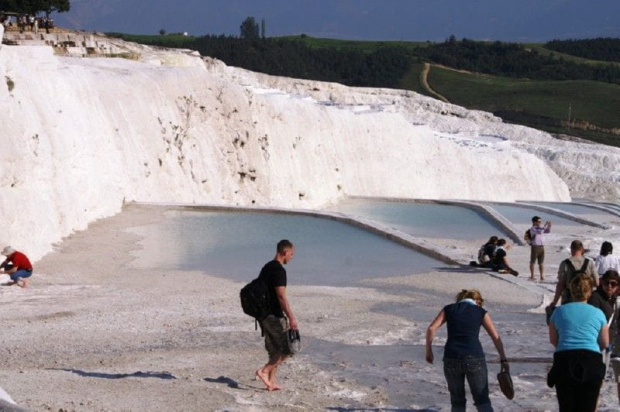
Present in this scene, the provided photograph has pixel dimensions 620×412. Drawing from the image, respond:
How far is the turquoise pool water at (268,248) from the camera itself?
18.8 metres

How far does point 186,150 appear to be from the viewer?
32750 mm

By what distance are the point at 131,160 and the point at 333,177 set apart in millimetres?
14982

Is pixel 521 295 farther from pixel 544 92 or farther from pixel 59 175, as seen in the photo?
pixel 544 92

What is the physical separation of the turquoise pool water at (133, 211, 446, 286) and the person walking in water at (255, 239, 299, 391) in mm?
7268

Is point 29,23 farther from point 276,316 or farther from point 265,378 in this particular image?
point 276,316

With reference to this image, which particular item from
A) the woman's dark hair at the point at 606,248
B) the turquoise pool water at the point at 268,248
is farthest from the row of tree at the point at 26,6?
the woman's dark hair at the point at 606,248

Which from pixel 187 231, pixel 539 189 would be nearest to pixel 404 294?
pixel 187 231

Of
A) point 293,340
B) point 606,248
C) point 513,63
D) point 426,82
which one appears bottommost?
point 293,340

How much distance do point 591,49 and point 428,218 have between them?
16561 cm

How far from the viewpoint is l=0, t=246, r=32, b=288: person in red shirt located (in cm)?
1606

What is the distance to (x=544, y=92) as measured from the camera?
123812 millimetres

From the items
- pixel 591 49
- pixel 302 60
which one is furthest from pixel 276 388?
pixel 591 49

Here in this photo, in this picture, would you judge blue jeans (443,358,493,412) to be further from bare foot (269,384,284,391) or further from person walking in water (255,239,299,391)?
bare foot (269,384,284,391)

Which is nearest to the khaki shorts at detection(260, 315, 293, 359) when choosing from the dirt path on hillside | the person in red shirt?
the person in red shirt
